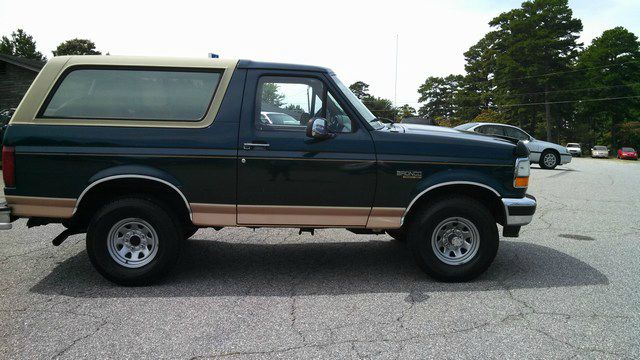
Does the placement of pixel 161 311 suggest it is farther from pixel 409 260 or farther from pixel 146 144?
pixel 409 260

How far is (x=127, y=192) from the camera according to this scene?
431 cm

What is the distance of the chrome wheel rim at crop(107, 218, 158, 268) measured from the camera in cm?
422

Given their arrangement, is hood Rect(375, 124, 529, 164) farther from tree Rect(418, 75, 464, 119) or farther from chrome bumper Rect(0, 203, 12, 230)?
tree Rect(418, 75, 464, 119)

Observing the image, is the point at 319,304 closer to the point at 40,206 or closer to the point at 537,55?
the point at 40,206

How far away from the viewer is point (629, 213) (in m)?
8.14

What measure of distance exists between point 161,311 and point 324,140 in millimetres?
2040

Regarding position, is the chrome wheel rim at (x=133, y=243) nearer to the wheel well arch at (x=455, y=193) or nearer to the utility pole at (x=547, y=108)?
the wheel well arch at (x=455, y=193)

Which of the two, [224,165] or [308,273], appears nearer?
[224,165]

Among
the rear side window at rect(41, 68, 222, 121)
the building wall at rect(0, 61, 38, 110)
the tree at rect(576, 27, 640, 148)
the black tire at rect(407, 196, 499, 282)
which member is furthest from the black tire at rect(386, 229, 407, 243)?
the tree at rect(576, 27, 640, 148)

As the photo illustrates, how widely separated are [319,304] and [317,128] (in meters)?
1.54

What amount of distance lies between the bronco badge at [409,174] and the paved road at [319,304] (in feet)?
3.38

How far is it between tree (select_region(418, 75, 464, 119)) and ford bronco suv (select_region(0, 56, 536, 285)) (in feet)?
267

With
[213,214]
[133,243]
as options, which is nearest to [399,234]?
[213,214]

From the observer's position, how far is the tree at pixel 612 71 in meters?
55.8
